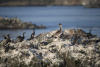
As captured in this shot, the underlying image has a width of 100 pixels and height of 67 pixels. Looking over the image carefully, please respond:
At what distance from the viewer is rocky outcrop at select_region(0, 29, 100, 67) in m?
23.6

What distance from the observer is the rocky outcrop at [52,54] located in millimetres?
23562

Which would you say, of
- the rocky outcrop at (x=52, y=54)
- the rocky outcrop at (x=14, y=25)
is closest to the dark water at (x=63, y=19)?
the rocky outcrop at (x=14, y=25)

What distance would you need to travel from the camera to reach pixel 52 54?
2427 cm

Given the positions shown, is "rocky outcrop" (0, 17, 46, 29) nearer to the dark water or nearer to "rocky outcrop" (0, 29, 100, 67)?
the dark water

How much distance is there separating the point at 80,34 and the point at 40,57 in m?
6.96

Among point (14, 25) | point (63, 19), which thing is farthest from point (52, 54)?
point (63, 19)

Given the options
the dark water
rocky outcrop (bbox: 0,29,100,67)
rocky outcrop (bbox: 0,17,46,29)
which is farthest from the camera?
rocky outcrop (bbox: 0,17,46,29)

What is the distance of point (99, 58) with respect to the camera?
76.9 feet

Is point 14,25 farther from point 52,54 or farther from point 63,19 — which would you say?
point 52,54

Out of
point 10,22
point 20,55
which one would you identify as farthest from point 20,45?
point 10,22

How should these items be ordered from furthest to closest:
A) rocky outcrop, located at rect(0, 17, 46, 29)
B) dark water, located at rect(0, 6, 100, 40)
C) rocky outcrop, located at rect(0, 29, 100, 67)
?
rocky outcrop, located at rect(0, 17, 46, 29) → dark water, located at rect(0, 6, 100, 40) → rocky outcrop, located at rect(0, 29, 100, 67)

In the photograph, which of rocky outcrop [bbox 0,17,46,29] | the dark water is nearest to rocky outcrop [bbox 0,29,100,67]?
the dark water

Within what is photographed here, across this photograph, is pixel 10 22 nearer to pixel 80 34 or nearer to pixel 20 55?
pixel 80 34

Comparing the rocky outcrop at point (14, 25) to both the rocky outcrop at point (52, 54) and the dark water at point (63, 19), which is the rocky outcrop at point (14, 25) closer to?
the dark water at point (63, 19)
